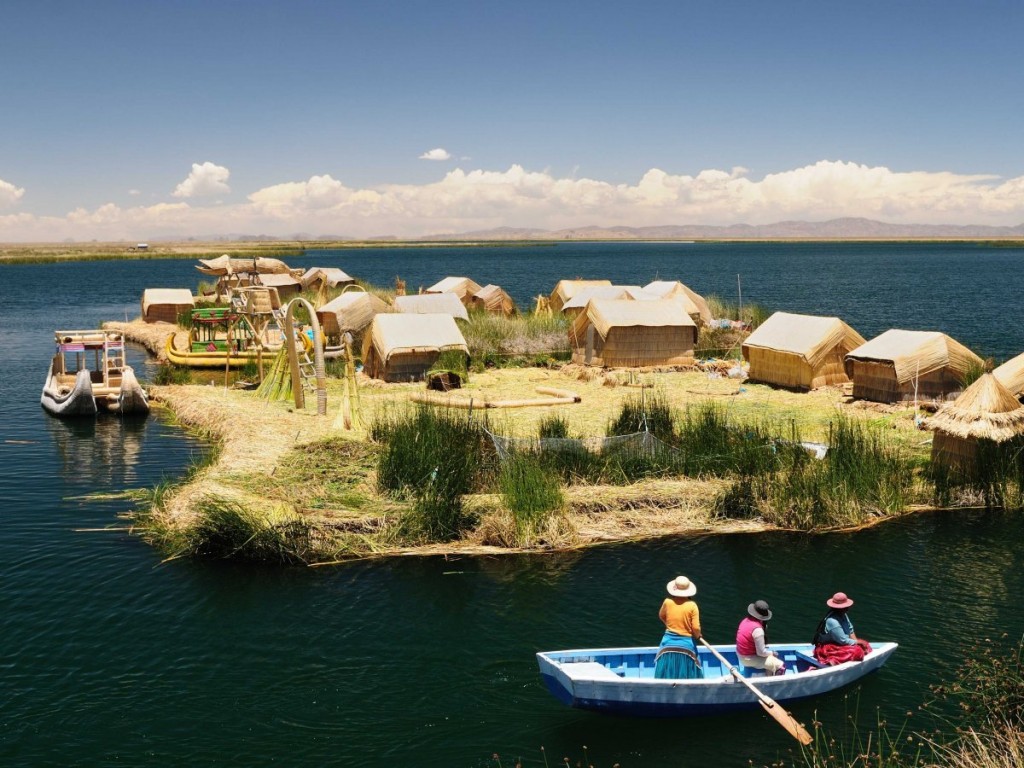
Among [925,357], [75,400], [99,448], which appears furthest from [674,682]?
[75,400]

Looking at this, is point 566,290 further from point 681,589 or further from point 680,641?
point 680,641

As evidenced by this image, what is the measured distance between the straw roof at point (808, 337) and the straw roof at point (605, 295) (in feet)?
31.6

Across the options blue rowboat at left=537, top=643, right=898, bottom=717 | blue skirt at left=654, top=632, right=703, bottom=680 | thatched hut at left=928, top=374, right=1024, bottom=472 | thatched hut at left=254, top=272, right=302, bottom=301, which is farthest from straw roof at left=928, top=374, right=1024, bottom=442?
thatched hut at left=254, top=272, right=302, bottom=301

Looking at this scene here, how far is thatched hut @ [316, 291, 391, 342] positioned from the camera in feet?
105

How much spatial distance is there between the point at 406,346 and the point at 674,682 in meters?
17.9

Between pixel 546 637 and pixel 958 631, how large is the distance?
4984 mm

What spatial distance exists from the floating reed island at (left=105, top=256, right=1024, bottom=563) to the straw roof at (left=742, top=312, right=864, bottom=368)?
6 centimetres

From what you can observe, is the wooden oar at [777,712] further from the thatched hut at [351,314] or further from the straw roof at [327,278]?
the straw roof at [327,278]

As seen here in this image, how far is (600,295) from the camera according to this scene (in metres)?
35.4

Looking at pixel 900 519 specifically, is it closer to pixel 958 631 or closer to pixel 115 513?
pixel 958 631

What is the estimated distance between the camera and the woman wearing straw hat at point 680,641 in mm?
8867

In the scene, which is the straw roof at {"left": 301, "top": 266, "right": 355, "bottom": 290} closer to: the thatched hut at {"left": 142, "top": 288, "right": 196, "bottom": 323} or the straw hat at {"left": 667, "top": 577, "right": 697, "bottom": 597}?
the thatched hut at {"left": 142, "top": 288, "right": 196, "bottom": 323}

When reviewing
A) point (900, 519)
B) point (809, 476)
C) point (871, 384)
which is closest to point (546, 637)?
point (809, 476)

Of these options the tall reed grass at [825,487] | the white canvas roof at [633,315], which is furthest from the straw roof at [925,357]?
the white canvas roof at [633,315]
